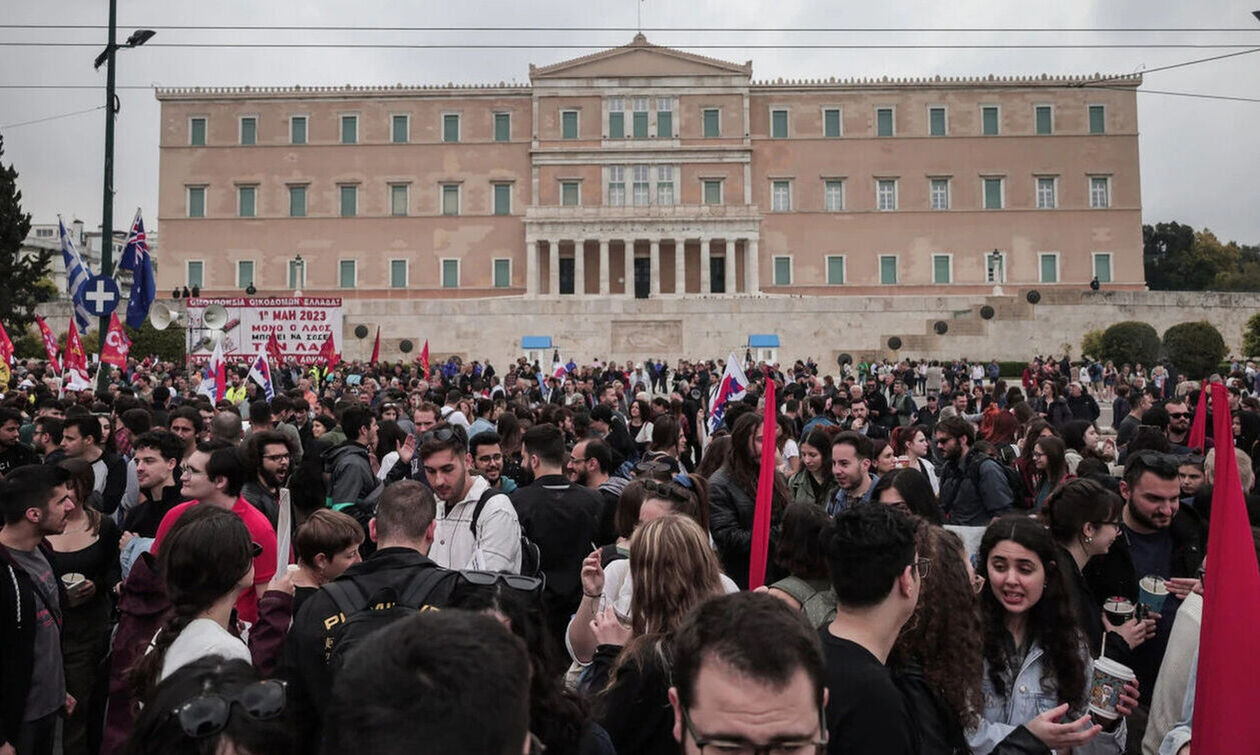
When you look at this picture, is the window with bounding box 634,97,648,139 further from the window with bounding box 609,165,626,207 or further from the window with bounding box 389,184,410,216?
the window with bounding box 389,184,410,216

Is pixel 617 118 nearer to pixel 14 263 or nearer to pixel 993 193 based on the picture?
pixel 993 193

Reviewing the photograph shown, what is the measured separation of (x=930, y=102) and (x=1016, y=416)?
137 feet

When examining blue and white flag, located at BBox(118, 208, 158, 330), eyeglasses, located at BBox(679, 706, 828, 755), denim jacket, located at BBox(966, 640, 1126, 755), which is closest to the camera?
eyeglasses, located at BBox(679, 706, 828, 755)

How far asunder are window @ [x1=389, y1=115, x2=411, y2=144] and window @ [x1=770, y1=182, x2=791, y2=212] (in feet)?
56.9

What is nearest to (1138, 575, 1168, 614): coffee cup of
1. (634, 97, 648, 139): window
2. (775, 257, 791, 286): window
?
(775, 257, 791, 286): window

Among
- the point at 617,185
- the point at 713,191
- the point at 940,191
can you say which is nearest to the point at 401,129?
the point at 617,185

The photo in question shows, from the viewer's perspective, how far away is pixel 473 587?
2557mm

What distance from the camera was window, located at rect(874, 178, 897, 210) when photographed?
47.2 meters

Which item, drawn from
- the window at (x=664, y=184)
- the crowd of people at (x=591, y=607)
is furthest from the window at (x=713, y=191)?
the crowd of people at (x=591, y=607)

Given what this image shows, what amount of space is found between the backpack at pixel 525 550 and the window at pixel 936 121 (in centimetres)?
4671

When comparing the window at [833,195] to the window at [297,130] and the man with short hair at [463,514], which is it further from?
the man with short hair at [463,514]

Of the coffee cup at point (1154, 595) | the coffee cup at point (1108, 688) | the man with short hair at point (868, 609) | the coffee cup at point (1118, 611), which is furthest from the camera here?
the coffee cup at point (1154, 595)

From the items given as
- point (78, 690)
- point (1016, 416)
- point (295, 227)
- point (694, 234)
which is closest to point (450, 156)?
point (295, 227)

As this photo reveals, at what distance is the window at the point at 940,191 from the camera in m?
47.1
